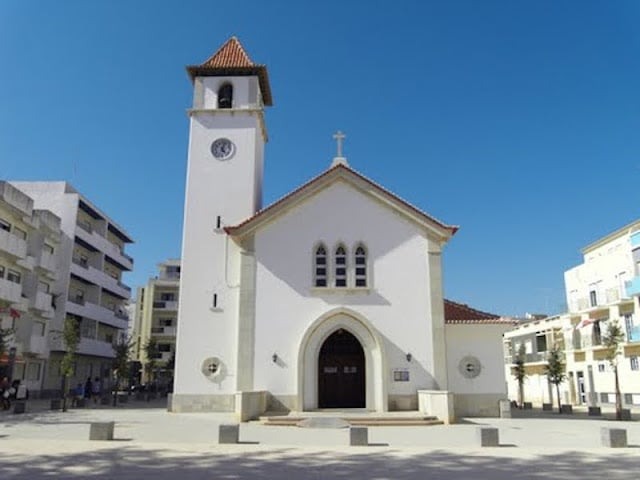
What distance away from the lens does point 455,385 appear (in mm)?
26219

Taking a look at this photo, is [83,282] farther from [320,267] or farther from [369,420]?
[369,420]

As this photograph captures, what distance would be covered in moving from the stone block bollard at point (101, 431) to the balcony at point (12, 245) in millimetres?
25132

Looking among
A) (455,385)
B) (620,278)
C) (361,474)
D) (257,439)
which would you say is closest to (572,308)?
(620,278)

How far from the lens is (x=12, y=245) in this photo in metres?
37.8

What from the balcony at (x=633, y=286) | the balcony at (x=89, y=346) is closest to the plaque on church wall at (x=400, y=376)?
the balcony at (x=633, y=286)

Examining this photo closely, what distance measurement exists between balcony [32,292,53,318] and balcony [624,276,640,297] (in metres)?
41.7

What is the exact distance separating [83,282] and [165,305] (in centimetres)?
2005

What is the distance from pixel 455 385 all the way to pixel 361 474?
16.1m

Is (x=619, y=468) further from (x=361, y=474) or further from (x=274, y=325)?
(x=274, y=325)

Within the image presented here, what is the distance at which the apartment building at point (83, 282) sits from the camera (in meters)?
45.6

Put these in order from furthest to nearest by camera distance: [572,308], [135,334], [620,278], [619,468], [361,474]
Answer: [135,334]
[572,308]
[620,278]
[619,468]
[361,474]

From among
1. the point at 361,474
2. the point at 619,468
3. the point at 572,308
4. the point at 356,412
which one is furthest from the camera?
the point at 572,308

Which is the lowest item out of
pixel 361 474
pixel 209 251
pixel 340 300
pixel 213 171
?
pixel 361 474

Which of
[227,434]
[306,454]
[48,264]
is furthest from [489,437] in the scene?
[48,264]
